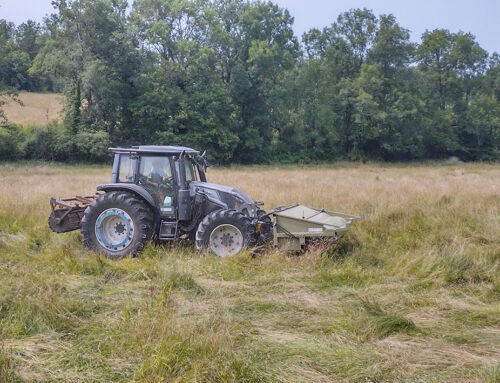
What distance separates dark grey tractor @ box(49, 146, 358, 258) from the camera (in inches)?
293

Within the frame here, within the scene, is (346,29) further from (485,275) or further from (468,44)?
(485,275)

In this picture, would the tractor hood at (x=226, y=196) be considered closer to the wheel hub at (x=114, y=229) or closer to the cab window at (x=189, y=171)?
the cab window at (x=189, y=171)

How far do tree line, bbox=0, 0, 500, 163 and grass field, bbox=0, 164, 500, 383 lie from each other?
2494cm

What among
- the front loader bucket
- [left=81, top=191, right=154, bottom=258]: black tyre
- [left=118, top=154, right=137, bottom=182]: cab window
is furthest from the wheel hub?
the front loader bucket

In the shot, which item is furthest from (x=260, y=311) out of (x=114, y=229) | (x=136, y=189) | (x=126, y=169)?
(x=126, y=169)

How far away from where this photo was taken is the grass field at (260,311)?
3.87m

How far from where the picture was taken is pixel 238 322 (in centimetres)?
483

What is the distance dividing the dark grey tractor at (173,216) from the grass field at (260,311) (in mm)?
333

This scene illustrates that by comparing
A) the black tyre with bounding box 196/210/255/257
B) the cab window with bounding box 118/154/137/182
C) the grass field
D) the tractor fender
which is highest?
the cab window with bounding box 118/154/137/182

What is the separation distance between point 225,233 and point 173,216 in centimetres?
102

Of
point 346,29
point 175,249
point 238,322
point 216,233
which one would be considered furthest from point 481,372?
point 346,29

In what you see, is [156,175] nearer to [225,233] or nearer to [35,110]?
[225,233]

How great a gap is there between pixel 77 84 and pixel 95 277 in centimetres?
2929

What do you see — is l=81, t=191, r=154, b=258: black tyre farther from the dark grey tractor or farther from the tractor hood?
the tractor hood
